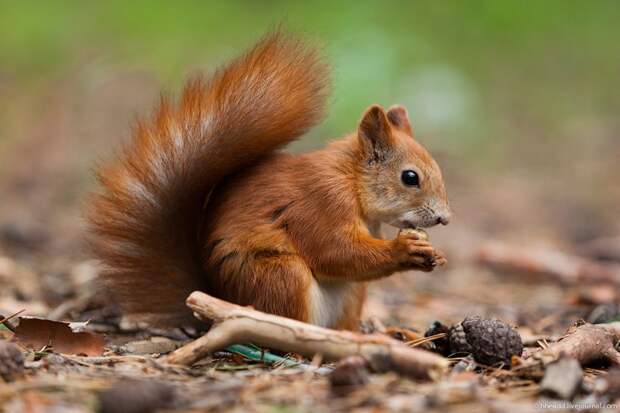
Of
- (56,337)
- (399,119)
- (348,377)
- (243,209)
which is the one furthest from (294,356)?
(399,119)

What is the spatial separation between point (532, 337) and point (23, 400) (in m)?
1.64

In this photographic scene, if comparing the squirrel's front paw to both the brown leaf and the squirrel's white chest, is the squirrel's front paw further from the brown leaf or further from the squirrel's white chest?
the brown leaf

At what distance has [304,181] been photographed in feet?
8.48

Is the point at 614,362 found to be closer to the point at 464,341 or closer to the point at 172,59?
the point at 464,341

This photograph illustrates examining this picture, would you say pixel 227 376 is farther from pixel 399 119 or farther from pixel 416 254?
pixel 399 119

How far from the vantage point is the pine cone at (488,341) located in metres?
2.24

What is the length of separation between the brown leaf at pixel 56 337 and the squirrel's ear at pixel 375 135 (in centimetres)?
104

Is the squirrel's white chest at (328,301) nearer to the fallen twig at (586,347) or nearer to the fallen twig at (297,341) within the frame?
the fallen twig at (297,341)

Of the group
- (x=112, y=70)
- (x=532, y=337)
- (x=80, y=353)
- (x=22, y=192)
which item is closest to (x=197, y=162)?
(x=80, y=353)

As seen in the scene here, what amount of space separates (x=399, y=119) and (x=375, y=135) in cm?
30

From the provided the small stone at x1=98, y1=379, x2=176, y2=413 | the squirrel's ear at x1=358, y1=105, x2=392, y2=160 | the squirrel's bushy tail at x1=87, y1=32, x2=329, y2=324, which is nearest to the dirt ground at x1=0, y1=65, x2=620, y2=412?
the small stone at x1=98, y1=379, x2=176, y2=413

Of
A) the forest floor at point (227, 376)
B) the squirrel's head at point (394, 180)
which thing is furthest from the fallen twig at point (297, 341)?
the squirrel's head at point (394, 180)

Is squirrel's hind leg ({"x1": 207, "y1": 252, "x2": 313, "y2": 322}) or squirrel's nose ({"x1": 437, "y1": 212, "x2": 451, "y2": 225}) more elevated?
squirrel's nose ({"x1": 437, "y1": 212, "x2": 451, "y2": 225})

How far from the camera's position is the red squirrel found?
97.3 inches
